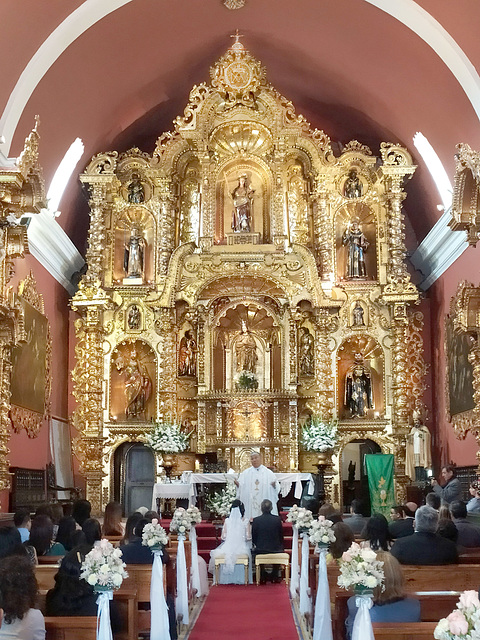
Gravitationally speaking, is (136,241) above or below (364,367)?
above

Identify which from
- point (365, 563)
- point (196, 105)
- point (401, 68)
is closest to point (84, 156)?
point (196, 105)

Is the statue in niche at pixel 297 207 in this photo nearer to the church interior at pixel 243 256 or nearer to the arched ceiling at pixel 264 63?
the church interior at pixel 243 256

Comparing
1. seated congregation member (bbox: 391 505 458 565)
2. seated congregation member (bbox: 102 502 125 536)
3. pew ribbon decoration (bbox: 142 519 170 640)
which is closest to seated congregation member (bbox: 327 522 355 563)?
seated congregation member (bbox: 391 505 458 565)

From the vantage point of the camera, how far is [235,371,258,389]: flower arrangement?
21469 millimetres

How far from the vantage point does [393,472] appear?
1988 centimetres

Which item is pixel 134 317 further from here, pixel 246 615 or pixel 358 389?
pixel 246 615

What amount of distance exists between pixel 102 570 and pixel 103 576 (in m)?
0.04

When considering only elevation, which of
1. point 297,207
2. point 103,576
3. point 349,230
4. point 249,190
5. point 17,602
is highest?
point 249,190

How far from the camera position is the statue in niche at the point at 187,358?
2180 cm

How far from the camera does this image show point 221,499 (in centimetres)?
1717

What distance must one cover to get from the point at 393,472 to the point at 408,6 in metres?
10.3

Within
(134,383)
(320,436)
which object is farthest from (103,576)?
(134,383)

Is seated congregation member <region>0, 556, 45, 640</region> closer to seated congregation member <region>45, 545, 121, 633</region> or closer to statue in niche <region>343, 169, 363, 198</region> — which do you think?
seated congregation member <region>45, 545, 121, 633</region>

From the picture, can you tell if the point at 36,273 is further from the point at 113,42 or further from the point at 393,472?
the point at 393,472
